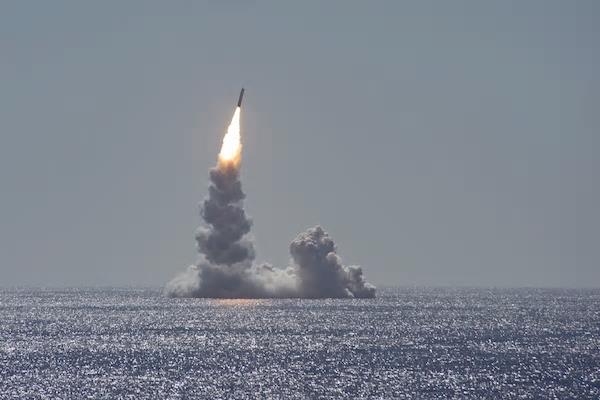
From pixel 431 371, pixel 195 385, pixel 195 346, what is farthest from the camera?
pixel 195 346

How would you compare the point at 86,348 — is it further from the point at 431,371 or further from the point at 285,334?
the point at 431,371

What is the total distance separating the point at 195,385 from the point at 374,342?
2195 inches

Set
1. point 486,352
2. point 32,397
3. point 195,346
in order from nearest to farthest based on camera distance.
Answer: point 32,397 → point 486,352 → point 195,346

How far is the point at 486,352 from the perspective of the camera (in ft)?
509

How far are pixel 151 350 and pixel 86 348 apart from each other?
10312 mm

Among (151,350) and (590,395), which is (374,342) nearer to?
(151,350)

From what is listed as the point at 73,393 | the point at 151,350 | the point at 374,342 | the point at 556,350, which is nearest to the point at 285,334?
the point at 374,342

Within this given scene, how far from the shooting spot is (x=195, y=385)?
392 feet

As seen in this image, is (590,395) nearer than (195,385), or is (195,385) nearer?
(590,395)

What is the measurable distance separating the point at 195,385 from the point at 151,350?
40.9 m

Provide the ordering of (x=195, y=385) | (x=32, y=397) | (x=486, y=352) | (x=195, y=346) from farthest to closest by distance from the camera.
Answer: (x=195, y=346) < (x=486, y=352) < (x=195, y=385) < (x=32, y=397)

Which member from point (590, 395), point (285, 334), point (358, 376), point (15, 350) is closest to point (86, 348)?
point (15, 350)

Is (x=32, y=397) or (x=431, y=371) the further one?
(x=431, y=371)

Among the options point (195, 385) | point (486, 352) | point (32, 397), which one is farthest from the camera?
point (486, 352)
